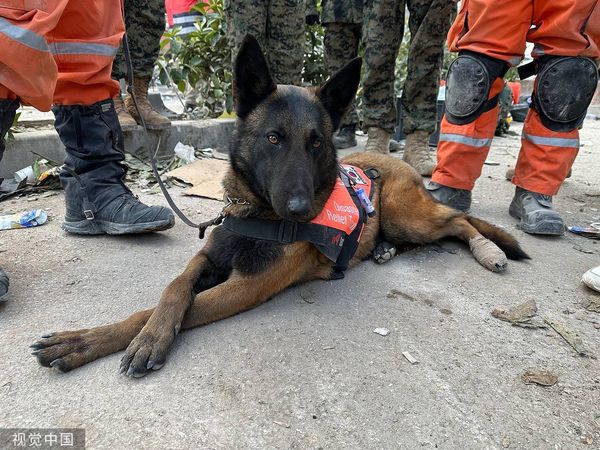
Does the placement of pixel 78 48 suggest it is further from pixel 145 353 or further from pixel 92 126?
pixel 145 353

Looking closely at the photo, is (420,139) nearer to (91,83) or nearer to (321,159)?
(321,159)

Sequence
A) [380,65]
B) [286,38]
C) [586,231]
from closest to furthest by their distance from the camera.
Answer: [586,231] → [286,38] → [380,65]

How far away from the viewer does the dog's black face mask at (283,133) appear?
5.90 feet

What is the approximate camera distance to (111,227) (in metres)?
2.49

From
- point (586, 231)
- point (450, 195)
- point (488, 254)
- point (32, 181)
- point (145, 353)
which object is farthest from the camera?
point (32, 181)

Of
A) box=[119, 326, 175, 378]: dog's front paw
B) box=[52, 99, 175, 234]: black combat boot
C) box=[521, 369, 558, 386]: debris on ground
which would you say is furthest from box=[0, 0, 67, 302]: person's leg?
box=[521, 369, 558, 386]: debris on ground

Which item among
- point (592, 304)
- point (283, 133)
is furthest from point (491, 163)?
point (283, 133)

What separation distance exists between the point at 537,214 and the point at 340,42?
3.08 metres

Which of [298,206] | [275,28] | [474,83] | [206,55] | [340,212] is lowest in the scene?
[340,212]

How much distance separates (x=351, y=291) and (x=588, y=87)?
2.12 m

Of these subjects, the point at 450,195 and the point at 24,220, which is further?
the point at 450,195

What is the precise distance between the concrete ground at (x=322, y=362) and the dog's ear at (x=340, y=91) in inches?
35.5

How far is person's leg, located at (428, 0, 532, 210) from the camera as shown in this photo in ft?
8.73

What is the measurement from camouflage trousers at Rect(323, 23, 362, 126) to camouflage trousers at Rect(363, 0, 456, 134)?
0.51 m
